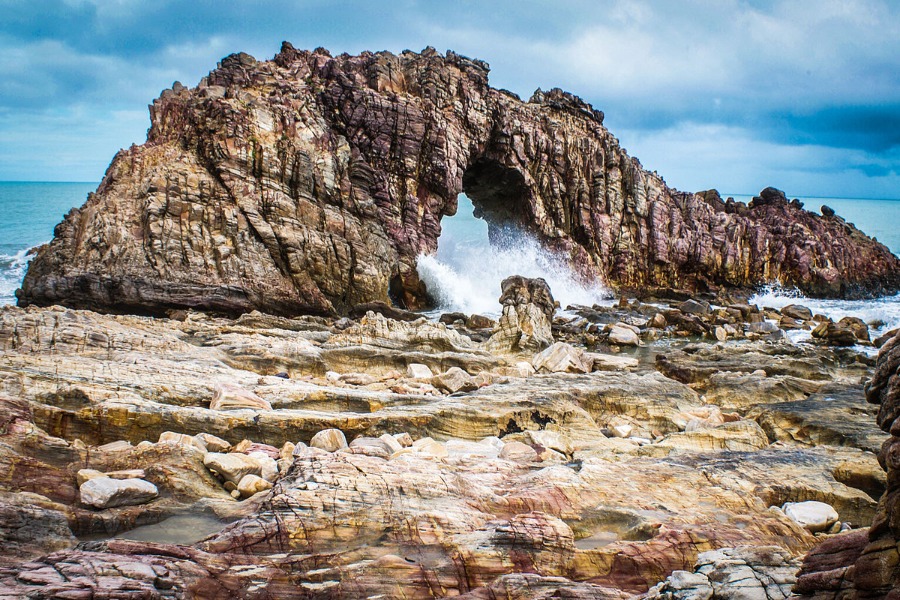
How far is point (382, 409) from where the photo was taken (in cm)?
1070

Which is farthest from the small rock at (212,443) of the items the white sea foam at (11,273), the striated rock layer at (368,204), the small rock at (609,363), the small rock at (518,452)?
the white sea foam at (11,273)

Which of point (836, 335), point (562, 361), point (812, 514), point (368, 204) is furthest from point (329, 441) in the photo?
point (836, 335)

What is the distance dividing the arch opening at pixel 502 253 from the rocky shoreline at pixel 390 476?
85.3ft

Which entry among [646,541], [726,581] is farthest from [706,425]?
[726,581]

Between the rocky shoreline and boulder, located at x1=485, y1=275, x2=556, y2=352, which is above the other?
boulder, located at x1=485, y1=275, x2=556, y2=352

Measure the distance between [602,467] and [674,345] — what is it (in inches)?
838

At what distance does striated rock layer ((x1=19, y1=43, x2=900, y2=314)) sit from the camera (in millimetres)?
26516

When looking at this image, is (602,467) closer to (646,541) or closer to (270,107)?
(646,541)

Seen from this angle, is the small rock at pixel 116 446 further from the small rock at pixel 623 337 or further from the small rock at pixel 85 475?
the small rock at pixel 623 337

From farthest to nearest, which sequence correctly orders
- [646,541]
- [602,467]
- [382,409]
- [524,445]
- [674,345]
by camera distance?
[674,345] < [382,409] < [524,445] < [602,467] < [646,541]

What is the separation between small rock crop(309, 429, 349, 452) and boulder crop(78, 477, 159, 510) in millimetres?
2767

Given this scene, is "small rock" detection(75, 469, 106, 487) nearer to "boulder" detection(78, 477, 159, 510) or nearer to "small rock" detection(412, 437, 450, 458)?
"boulder" detection(78, 477, 159, 510)

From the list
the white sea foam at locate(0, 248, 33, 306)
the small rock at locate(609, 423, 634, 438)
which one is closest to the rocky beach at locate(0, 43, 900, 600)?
the small rock at locate(609, 423, 634, 438)

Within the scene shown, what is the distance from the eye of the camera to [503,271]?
1726 inches
